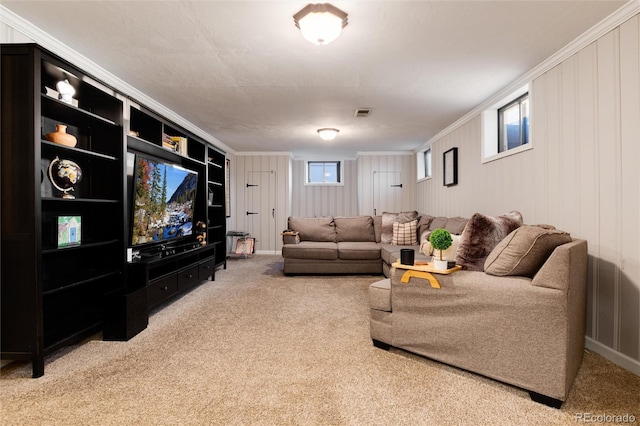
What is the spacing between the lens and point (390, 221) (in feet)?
17.4

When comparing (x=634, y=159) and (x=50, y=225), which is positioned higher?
(x=634, y=159)

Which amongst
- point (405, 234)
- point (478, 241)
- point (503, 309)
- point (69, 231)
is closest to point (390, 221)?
point (405, 234)

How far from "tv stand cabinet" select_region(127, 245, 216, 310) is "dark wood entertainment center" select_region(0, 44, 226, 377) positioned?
1 cm

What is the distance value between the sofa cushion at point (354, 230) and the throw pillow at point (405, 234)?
558 millimetres

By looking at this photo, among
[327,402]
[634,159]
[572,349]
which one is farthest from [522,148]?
[327,402]

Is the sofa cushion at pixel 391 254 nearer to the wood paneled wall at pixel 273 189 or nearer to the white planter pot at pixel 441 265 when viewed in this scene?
the white planter pot at pixel 441 265

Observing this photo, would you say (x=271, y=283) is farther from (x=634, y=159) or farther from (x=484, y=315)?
(x=634, y=159)

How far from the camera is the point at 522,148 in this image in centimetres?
312

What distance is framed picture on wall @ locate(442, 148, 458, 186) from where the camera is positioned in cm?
479

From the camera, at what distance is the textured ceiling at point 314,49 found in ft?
6.72

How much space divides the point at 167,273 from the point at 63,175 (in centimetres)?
134

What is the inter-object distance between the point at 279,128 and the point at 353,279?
268cm

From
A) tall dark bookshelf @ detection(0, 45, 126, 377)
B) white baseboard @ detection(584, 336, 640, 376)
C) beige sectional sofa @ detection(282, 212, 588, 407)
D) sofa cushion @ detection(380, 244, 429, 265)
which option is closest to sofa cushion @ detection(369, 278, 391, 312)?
beige sectional sofa @ detection(282, 212, 588, 407)

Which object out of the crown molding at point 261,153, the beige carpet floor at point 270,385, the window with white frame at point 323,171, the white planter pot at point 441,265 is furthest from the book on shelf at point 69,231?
the window with white frame at point 323,171
